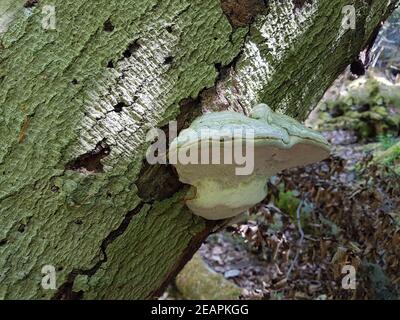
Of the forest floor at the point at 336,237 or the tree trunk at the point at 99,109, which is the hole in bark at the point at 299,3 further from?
the forest floor at the point at 336,237

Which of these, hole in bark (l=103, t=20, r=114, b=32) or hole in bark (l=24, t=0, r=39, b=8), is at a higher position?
hole in bark (l=24, t=0, r=39, b=8)

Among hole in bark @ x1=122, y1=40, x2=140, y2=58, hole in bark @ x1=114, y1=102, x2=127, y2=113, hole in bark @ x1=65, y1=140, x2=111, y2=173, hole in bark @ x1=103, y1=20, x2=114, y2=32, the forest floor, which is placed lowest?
the forest floor

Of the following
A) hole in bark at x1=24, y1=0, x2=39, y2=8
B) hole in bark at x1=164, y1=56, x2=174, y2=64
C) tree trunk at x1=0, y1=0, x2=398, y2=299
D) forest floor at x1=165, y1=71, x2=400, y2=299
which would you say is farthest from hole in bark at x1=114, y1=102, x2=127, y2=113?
forest floor at x1=165, y1=71, x2=400, y2=299

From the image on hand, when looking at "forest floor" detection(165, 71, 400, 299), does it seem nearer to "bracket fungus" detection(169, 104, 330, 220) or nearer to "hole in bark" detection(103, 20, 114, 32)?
"bracket fungus" detection(169, 104, 330, 220)

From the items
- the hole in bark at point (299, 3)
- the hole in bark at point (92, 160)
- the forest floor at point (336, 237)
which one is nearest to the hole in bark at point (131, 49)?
the hole in bark at point (92, 160)

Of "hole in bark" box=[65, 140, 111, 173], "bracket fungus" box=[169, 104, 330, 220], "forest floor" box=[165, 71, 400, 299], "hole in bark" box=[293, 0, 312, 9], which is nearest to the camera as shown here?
"bracket fungus" box=[169, 104, 330, 220]

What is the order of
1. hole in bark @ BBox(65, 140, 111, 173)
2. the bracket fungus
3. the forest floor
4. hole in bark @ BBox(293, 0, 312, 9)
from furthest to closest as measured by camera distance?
the forest floor, hole in bark @ BBox(293, 0, 312, 9), hole in bark @ BBox(65, 140, 111, 173), the bracket fungus

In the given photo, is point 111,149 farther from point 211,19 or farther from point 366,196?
point 366,196

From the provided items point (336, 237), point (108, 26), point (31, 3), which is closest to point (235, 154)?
point (108, 26)
